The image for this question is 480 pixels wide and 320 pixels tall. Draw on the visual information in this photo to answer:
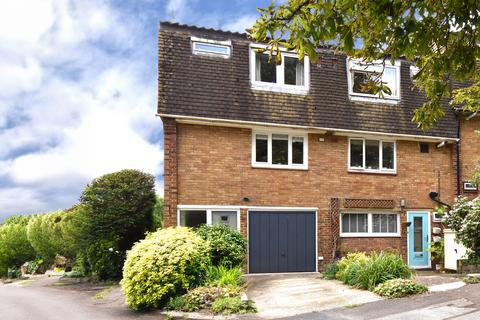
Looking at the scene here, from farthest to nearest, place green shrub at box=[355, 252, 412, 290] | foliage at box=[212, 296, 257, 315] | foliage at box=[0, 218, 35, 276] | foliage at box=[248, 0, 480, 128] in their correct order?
foliage at box=[0, 218, 35, 276]
green shrub at box=[355, 252, 412, 290]
foliage at box=[212, 296, 257, 315]
foliage at box=[248, 0, 480, 128]

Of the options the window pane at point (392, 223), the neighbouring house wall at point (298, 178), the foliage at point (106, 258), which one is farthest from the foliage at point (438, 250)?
the foliage at point (106, 258)

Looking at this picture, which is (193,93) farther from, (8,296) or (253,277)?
(8,296)

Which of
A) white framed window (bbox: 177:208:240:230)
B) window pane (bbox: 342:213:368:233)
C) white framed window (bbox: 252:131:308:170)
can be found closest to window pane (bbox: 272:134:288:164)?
white framed window (bbox: 252:131:308:170)

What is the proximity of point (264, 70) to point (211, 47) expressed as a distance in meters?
2.10

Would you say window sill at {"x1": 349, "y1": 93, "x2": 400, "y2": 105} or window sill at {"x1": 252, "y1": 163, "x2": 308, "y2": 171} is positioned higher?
window sill at {"x1": 349, "y1": 93, "x2": 400, "y2": 105}

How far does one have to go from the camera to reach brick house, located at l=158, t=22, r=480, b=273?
1548 cm

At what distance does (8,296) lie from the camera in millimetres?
15438

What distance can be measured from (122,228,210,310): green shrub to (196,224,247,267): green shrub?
1.11 meters

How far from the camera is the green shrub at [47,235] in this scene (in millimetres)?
24750

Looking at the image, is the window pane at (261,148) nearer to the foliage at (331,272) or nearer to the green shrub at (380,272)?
the foliage at (331,272)

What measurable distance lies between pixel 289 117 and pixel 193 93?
11.5 feet

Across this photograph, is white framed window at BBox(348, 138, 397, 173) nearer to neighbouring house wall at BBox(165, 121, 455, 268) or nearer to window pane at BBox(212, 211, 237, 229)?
neighbouring house wall at BBox(165, 121, 455, 268)

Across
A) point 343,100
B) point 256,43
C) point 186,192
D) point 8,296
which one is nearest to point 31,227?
point 8,296

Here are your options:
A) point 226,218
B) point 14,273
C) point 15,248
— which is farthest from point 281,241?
point 15,248
